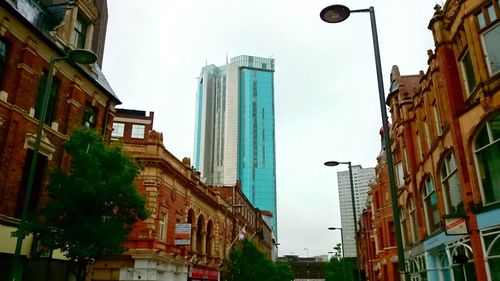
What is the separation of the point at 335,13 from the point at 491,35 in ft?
22.4

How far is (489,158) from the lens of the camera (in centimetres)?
1393

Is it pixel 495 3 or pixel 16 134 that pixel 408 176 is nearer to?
pixel 495 3

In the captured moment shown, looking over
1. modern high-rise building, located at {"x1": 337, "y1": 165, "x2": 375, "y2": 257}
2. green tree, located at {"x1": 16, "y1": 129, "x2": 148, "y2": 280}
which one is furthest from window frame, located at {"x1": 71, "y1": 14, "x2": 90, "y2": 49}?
modern high-rise building, located at {"x1": 337, "y1": 165, "x2": 375, "y2": 257}

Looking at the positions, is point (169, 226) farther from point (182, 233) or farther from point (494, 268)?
point (494, 268)

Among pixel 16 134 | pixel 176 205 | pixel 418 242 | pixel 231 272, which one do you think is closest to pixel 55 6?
pixel 16 134

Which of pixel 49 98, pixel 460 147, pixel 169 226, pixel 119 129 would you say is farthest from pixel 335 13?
pixel 119 129

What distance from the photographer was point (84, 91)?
20688 millimetres

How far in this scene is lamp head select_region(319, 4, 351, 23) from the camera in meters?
10.2

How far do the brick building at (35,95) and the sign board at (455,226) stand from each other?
15.6 meters

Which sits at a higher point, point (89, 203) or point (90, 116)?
point (90, 116)

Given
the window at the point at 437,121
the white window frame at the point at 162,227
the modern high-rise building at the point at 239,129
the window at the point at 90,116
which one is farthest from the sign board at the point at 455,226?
the modern high-rise building at the point at 239,129

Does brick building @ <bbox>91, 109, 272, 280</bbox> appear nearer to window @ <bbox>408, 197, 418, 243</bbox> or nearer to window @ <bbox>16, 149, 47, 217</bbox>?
window @ <bbox>16, 149, 47, 217</bbox>

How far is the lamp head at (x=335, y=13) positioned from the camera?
1022 cm

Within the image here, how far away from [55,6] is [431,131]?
19099 millimetres
